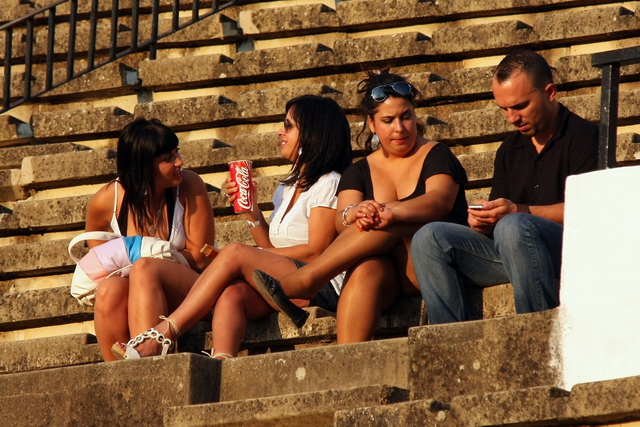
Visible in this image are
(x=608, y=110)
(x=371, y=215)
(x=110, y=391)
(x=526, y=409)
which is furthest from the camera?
(x=371, y=215)

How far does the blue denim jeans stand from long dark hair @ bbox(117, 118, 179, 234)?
61.9 inches

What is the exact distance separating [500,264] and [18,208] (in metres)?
4.05

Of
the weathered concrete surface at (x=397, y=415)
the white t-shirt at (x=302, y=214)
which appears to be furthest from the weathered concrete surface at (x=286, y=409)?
the white t-shirt at (x=302, y=214)

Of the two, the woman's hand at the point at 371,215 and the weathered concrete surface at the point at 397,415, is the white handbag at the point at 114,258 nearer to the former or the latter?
the woman's hand at the point at 371,215

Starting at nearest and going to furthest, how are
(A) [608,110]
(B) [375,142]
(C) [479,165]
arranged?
(A) [608,110]
(B) [375,142]
(C) [479,165]

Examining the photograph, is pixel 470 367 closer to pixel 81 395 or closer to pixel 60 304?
pixel 81 395

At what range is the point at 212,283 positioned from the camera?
4816mm

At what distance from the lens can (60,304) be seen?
21.3ft

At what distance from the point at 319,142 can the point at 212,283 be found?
40.9 inches

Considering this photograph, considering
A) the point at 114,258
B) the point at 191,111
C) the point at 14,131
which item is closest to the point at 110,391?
the point at 114,258

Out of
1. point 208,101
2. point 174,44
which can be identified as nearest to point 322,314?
point 208,101

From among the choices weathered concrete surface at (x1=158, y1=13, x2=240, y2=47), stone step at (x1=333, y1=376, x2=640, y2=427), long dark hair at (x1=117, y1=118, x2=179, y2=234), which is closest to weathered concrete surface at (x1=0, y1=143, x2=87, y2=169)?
weathered concrete surface at (x1=158, y1=13, x2=240, y2=47)

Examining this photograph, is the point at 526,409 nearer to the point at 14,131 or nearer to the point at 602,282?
the point at 602,282

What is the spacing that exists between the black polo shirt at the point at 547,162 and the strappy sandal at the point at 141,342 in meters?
1.43
